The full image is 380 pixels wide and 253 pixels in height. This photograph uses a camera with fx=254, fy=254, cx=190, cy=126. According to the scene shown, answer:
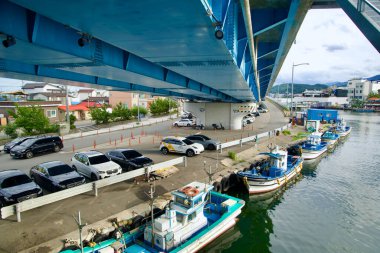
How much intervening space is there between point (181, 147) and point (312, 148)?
55.5 feet

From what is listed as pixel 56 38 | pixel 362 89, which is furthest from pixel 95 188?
pixel 362 89

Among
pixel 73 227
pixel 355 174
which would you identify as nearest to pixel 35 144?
pixel 73 227

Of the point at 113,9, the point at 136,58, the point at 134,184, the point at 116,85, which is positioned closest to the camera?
the point at 113,9

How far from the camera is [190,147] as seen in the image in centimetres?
2228

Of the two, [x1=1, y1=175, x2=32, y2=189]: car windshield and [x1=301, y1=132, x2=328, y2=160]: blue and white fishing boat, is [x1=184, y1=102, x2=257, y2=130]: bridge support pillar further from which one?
[x1=1, y1=175, x2=32, y2=189]: car windshield

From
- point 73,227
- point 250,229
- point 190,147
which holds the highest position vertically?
point 190,147

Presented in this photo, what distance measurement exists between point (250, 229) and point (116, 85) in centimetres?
1307

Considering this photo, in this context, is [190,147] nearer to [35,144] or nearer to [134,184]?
[134,184]

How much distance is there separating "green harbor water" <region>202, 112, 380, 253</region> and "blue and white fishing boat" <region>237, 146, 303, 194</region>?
2.14 feet

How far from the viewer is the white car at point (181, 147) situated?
22234 millimetres

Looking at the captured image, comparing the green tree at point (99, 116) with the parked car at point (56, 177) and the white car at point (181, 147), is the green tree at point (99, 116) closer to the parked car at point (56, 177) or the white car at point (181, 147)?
the white car at point (181, 147)

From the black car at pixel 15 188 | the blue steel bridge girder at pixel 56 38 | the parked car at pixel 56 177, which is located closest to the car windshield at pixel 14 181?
the black car at pixel 15 188

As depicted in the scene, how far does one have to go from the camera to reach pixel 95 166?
1577 centimetres

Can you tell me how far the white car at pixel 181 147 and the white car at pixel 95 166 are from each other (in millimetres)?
7384
